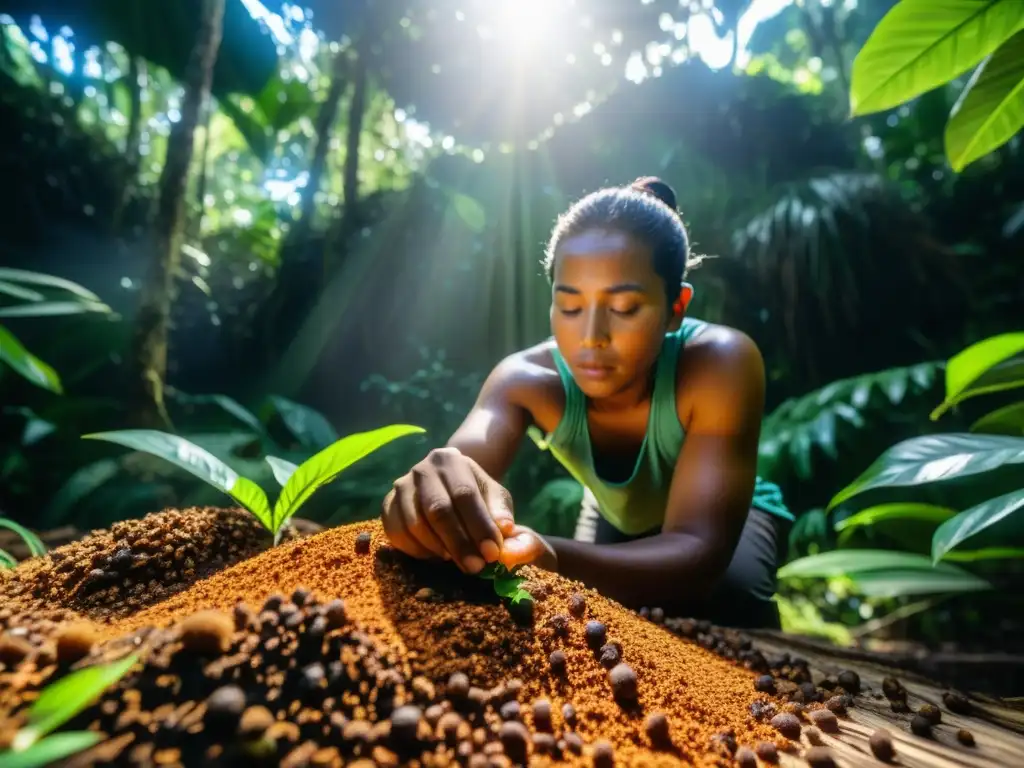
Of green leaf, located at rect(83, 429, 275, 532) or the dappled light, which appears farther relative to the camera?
green leaf, located at rect(83, 429, 275, 532)

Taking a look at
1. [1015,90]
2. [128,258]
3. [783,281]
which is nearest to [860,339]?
[783,281]

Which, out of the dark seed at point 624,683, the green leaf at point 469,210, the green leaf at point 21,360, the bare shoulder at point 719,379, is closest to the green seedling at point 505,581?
the dark seed at point 624,683

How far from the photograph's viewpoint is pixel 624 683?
673 millimetres

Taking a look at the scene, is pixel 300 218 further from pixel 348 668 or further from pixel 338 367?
pixel 348 668

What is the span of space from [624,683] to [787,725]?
8.7 inches

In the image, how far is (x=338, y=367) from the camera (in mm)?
4188

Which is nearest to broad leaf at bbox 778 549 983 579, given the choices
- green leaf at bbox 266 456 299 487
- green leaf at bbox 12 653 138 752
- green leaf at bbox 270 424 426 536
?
green leaf at bbox 270 424 426 536

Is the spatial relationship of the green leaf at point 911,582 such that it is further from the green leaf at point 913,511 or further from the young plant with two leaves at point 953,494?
the green leaf at point 913,511

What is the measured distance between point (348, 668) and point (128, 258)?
426 centimetres

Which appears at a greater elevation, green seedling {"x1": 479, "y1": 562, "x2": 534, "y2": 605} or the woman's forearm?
green seedling {"x1": 479, "y1": 562, "x2": 534, "y2": 605}

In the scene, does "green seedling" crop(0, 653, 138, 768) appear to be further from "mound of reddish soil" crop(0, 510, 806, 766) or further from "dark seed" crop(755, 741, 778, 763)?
"dark seed" crop(755, 741, 778, 763)

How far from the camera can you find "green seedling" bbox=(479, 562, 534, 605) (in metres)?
0.75

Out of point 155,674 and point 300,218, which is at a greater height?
point 300,218

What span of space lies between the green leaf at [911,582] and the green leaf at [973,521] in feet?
2.68
